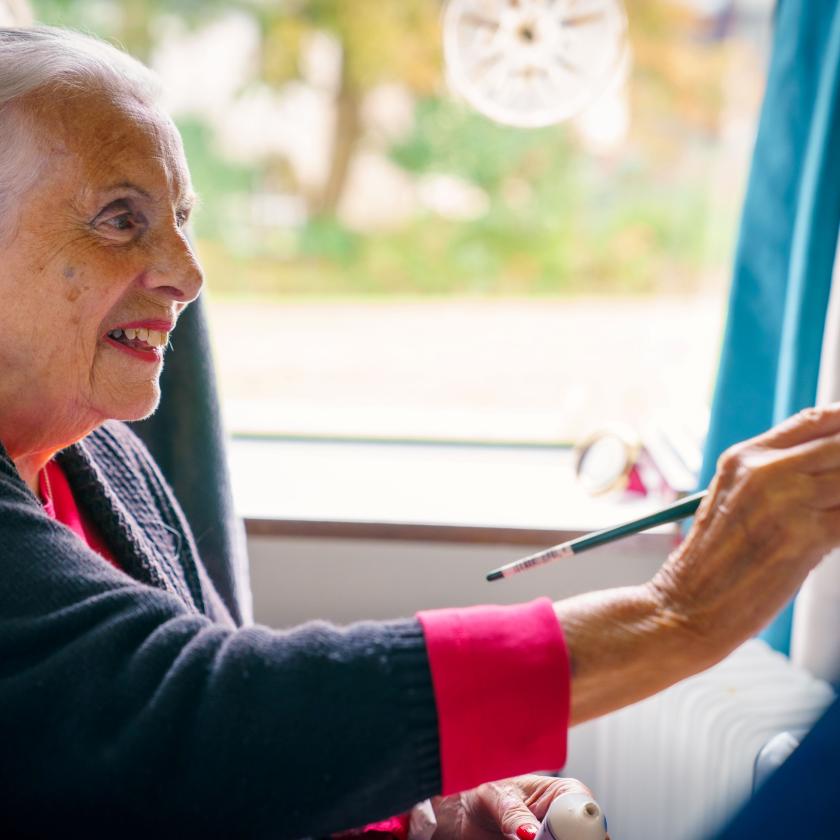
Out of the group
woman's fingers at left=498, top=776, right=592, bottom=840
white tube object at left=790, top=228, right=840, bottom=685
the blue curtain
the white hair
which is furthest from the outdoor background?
the white hair

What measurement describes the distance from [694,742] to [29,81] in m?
1.19

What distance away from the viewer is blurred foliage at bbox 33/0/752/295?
2.31 meters

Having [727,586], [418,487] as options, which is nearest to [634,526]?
[727,586]

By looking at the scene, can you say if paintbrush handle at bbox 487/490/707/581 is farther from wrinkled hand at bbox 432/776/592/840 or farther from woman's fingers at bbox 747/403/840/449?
wrinkled hand at bbox 432/776/592/840

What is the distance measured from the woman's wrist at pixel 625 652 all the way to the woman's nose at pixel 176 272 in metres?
0.52

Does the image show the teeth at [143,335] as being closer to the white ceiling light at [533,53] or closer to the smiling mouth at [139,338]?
the smiling mouth at [139,338]

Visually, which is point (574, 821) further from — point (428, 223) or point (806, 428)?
point (428, 223)

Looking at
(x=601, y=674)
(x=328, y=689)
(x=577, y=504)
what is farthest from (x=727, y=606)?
(x=577, y=504)

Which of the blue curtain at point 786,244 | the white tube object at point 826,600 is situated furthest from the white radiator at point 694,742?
the blue curtain at point 786,244

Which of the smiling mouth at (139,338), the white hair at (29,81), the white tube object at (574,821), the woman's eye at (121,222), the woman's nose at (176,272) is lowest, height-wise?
the white tube object at (574,821)

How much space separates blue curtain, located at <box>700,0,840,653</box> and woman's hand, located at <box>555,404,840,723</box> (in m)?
0.72

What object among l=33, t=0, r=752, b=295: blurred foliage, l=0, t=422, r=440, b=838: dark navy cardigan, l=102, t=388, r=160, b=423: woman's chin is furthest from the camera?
l=33, t=0, r=752, b=295: blurred foliage

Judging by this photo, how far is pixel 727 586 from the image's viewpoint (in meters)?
Answer: 0.70

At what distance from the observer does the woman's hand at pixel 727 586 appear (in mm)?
688
